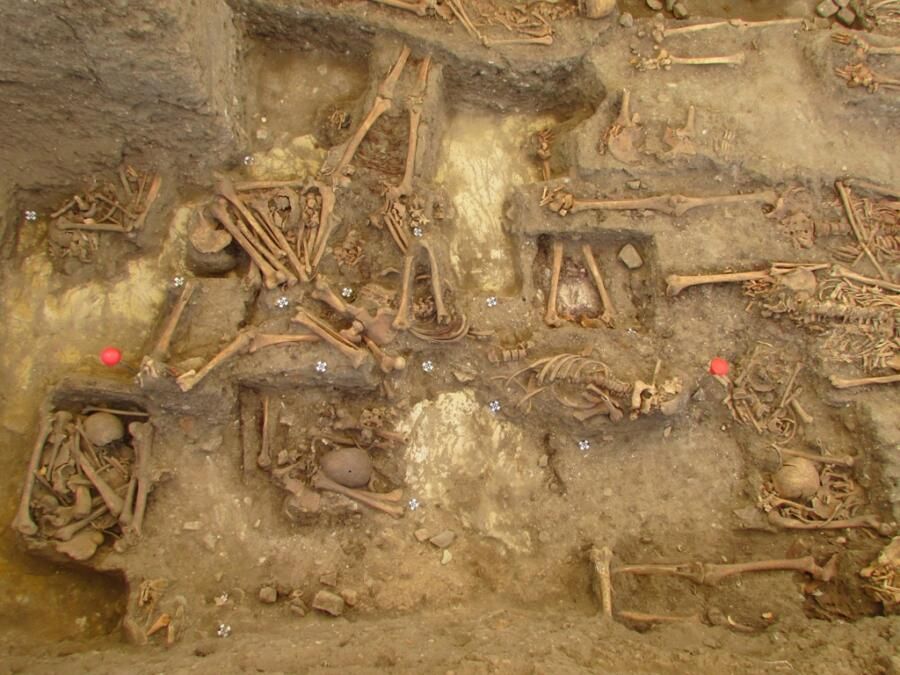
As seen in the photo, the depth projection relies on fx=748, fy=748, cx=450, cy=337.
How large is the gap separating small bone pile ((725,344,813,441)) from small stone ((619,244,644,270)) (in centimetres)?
107

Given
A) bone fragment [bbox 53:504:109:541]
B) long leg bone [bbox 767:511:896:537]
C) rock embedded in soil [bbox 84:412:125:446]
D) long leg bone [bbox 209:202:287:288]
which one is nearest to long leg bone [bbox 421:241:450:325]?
long leg bone [bbox 209:202:287:288]

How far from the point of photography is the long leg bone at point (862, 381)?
529 cm

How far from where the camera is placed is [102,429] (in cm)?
500

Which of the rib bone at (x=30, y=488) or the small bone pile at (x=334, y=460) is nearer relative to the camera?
the rib bone at (x=30, y=488)

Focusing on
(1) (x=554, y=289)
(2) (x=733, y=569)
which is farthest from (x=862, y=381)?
(1) (x=554, y=289)

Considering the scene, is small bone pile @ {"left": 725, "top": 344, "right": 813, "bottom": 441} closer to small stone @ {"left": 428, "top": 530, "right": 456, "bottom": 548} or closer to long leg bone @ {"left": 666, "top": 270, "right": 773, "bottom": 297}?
long leg bone @ {"left": 666, "top": 270, "right": 773, "bottom": 297}

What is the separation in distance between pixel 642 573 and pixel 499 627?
117 cm

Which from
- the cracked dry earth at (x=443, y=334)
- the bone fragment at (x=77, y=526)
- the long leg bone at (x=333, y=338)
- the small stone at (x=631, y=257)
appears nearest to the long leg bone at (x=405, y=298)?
the cracked dry earth at (x=443, y=334)

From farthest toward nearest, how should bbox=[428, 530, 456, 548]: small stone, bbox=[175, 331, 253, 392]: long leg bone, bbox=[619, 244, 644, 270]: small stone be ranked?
bbox=[619, 244, 644, 270]: small stone → bbox=[428, 530, 456, 548]: small stone → bbox=[175, 331, 253, 392]: long leg bone

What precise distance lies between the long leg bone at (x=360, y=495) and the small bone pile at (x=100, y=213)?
2.23m

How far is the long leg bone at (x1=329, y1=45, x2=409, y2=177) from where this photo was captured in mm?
5605

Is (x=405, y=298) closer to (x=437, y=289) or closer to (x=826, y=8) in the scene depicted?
(x=437, y=289)

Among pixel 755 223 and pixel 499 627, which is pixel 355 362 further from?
pixel 755 223

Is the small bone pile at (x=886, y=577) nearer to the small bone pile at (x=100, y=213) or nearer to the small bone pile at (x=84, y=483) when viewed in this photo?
the small bone pile at (x=84, y=483)
